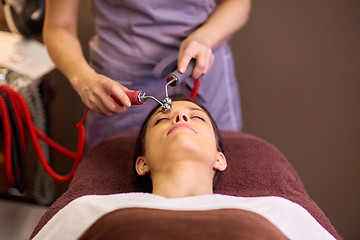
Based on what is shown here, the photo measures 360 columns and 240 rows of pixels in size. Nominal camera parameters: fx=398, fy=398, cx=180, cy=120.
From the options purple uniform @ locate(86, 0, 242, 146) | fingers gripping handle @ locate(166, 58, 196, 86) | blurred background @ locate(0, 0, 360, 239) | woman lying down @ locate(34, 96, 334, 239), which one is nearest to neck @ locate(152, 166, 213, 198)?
woman lying down @ locate(34, 96, 334, 239)

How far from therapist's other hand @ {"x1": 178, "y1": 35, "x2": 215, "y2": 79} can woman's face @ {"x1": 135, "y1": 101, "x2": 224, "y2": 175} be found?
0.12 meters

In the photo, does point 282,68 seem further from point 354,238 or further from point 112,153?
point 112,153

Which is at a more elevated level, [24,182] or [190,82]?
[190,82]

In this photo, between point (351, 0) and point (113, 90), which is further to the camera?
point (351, 0)

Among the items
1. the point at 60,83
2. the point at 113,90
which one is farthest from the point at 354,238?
the point at 60,83

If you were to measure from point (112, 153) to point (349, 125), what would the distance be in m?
1.20

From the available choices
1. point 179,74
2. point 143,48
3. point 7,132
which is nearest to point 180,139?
point 179,74

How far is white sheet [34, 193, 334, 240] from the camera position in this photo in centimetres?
88

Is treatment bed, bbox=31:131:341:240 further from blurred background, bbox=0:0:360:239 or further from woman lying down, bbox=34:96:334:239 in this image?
blurred background, bbox=0:0:360:239

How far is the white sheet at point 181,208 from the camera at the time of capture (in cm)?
88

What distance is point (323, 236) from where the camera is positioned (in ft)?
3.01

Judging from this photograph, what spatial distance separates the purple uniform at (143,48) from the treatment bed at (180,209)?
0.38 feet

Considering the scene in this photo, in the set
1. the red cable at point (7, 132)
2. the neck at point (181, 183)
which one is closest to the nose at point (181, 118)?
the neck at point (181, 183)

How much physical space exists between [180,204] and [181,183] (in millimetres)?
106
